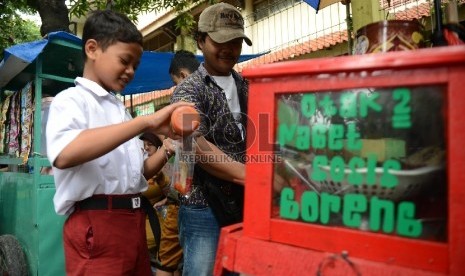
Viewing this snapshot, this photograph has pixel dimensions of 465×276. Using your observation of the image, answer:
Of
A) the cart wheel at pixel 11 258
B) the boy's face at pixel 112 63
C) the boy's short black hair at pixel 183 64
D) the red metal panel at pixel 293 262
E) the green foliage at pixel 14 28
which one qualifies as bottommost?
the cart wheel at pixel 11 258

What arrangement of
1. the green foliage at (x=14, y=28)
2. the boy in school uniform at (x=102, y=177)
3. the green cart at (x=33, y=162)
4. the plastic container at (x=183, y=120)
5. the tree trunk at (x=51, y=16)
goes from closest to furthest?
1. the plastic container at (x=183, y=120)
2. the boy in school uniform at (x=102, y=177)
3. the green cart at (x=33, y=162)
4. the tree trunk at (x=51, y=16)
5. the green foliage at (x=14, y=28)

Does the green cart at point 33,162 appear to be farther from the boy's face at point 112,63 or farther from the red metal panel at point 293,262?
the red metal panel at point 293,262

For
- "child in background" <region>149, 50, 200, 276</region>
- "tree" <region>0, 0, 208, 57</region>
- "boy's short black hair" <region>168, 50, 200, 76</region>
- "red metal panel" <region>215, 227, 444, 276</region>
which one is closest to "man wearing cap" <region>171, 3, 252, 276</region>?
"red metal panel" <region>215, 227, 444, 276</region>

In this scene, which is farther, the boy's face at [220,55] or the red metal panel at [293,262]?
the boy's face at [220,55]

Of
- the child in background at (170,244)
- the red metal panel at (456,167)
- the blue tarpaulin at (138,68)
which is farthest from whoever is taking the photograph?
the child in background at (170,244)

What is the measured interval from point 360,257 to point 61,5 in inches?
194

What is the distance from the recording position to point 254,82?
41.1 inches

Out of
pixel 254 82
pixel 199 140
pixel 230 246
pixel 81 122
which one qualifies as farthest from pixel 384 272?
pixel 81 122

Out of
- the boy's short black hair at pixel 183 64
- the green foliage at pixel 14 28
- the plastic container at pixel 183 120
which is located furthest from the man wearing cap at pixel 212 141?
the green foliage at pixel 14 28

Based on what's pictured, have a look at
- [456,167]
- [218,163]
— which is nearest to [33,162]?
[218,163]

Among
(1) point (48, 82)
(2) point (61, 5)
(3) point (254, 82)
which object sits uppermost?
(2) point (61, 5)

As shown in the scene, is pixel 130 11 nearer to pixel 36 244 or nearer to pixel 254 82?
pixel 36 244

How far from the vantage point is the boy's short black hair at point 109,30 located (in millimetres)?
1551

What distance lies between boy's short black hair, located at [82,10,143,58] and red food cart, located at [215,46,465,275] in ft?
2.44
